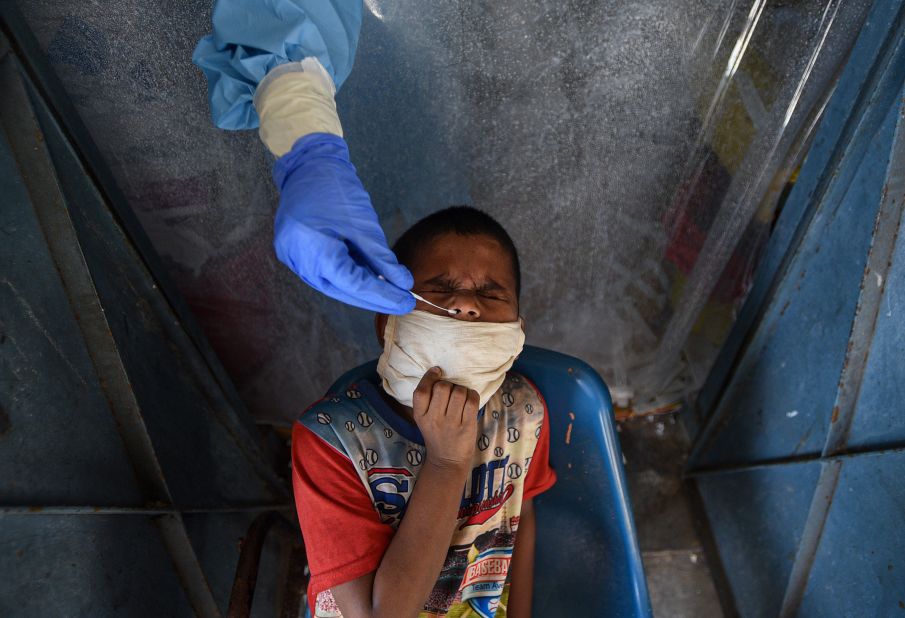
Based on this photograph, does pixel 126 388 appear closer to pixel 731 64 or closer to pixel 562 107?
pixel 562 107

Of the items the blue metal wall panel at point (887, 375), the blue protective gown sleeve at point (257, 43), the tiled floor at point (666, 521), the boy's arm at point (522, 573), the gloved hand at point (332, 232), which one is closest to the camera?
the gloved hand at point (332, 232)

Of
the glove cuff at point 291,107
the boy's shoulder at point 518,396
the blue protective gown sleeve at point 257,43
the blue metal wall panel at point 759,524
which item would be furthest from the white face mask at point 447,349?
the blue metal wall panel at point 759,524

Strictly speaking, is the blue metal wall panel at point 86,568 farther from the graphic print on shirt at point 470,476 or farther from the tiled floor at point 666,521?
the tiled floor at point 666,521

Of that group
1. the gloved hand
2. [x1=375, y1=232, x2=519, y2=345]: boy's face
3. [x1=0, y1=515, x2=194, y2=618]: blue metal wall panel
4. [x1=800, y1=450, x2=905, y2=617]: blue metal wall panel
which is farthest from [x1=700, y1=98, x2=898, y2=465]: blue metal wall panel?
[x1=0, y1=515, x2=194, y2=618]: blue metal wall panel

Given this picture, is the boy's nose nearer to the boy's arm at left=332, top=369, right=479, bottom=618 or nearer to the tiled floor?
the boy's arm at left=332, top=369, right=479, bottom=618

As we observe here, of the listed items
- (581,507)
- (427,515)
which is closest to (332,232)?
(427,515)

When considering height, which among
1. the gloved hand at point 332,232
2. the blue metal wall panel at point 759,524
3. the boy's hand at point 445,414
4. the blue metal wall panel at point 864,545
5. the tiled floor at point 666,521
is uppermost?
the gloved hand at point 332,232

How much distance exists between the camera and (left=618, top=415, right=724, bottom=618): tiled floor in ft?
6.75

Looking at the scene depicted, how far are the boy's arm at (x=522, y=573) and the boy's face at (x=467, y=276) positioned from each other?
488 mm

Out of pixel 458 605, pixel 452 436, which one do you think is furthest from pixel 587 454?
pixel 452 436

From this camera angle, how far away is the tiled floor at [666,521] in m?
2.06

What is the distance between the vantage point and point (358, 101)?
1438 millimetres

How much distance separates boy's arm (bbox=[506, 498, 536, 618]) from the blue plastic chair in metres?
0.16

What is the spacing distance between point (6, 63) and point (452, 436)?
1038 mm
